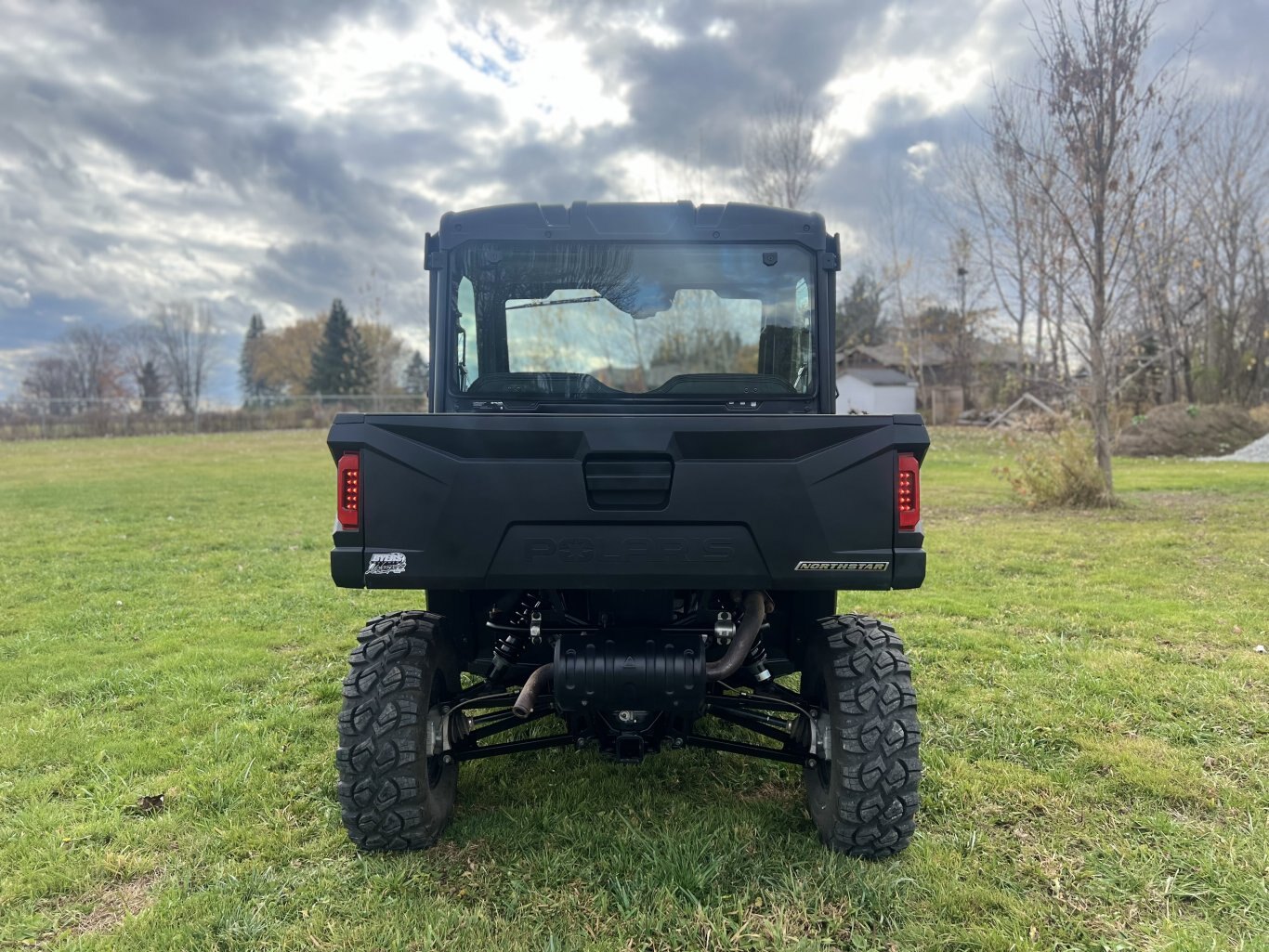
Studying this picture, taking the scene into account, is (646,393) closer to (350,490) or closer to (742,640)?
(742,640)

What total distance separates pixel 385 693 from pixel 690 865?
3.82ft

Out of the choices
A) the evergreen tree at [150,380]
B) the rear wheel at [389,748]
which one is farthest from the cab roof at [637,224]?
the evergreen tree at [150,380]

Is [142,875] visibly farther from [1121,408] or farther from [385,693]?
[1121,408]

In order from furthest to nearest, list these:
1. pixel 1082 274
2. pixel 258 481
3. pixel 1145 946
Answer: pixel 258 481 < pixel 1082 274 < pixel 1145 946

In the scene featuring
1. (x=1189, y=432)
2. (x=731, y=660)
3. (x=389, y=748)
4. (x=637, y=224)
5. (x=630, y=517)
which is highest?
(x=637, y=224)

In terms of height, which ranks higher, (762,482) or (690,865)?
(762,482)

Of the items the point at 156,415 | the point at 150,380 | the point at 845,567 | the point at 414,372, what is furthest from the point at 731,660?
the point at 150,380

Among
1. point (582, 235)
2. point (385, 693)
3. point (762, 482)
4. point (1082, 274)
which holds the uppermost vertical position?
point (1082, 274)

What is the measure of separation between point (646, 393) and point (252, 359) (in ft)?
294

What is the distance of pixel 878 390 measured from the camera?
47625 mm

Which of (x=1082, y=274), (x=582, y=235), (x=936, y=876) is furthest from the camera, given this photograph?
(x=1082, y=274)

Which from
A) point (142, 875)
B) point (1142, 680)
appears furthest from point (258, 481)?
point (1142, 680)

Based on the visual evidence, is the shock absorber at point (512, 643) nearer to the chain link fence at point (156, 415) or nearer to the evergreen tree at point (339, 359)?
the chain link fence at point (156, 415)

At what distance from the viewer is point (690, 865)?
255cm
